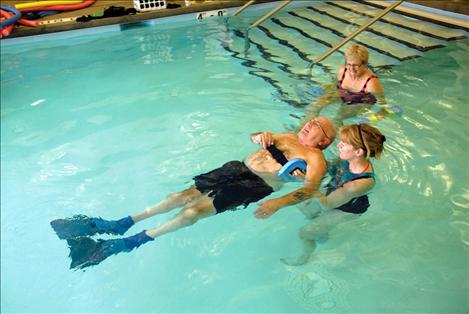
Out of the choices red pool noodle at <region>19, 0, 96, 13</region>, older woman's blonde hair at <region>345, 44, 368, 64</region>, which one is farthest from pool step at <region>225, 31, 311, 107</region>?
red pool noodle at <region>19, 0, 96, 13</region>

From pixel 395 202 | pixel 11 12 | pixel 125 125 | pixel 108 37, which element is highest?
pixel 11 12

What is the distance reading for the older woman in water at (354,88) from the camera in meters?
4.45

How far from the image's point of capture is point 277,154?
133 inches

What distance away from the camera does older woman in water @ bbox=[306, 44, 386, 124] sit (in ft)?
14.6

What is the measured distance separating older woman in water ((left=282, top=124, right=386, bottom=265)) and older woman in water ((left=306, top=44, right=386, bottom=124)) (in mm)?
1646

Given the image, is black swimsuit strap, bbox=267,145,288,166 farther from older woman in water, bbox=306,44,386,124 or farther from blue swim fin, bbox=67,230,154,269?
older woman in water, bbox=306,44,386,124

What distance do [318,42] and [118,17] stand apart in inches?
152

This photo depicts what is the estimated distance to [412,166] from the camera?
4207mm

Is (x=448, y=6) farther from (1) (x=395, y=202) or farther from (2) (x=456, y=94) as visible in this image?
(1) (x=395, y=202)

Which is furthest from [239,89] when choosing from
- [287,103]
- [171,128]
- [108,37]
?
[108,37]

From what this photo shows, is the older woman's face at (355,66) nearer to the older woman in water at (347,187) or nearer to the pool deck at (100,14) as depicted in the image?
the older woman in water at (347,187)

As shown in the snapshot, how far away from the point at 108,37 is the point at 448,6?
20.3ft

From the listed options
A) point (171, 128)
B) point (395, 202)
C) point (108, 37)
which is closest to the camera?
point (395, 202)

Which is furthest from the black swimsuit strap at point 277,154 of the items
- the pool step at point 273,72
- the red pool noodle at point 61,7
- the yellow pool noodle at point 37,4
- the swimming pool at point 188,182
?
the yellow pool noodle at point 37,4
